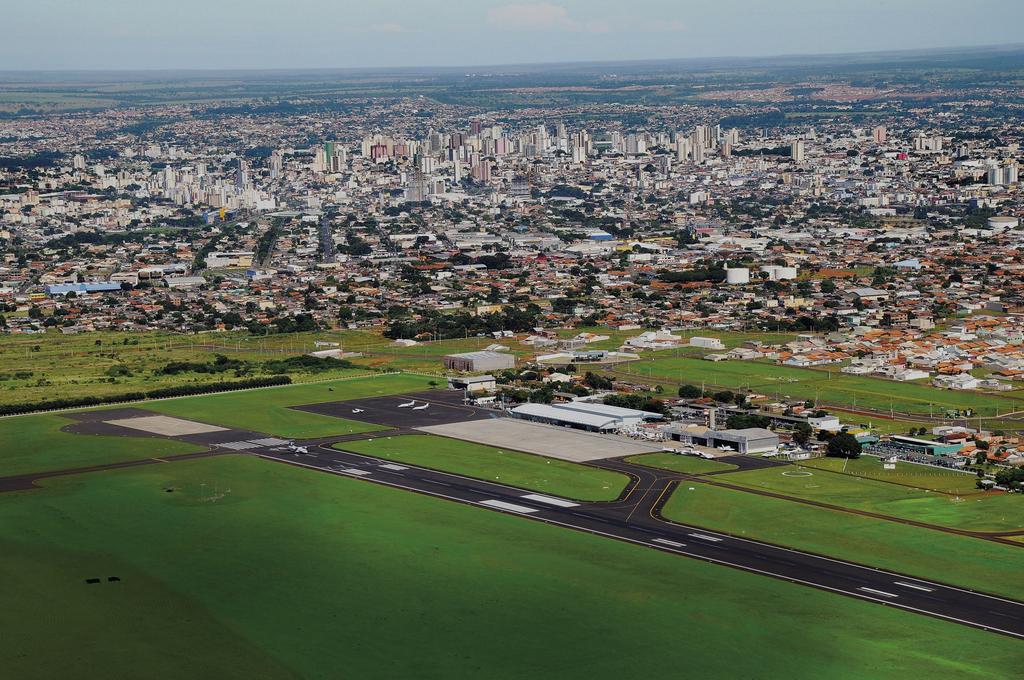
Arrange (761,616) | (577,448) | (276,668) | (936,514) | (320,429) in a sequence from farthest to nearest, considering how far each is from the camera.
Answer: (320,429)
(577,448)
(936,514)
(761,616)
(276,668)

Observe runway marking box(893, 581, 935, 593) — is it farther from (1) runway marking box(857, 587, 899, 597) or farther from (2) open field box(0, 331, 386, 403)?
(2) open field box(0, 331, 386, 403)

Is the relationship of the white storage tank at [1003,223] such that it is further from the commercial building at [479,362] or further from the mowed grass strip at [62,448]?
the mowed grass strip at [62,448]

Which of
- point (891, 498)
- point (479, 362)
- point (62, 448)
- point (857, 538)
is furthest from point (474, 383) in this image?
point (857, 538)

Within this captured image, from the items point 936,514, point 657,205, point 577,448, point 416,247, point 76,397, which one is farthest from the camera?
point 657,205

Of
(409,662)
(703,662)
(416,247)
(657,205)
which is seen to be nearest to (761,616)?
(703,662)

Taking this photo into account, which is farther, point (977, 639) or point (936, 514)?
point (936, 514)

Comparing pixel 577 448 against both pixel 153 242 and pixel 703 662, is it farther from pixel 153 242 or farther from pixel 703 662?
pixel 153 242

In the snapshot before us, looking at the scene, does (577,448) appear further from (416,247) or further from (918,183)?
(918,183)

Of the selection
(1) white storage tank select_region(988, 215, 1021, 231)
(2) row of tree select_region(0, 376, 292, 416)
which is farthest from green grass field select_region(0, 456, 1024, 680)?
(1) white storage tank select_region(988, 215, 1021, 231)
